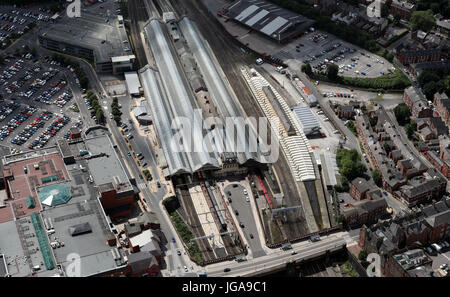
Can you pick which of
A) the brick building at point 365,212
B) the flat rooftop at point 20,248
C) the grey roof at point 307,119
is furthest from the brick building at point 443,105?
the flat rooftop at point 20,248

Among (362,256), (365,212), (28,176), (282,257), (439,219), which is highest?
(28,176)

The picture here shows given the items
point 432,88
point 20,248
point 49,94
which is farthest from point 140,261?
point 432,88

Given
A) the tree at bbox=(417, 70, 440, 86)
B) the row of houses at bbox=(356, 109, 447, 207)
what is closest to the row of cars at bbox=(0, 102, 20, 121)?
the row of houses at bbox=(356, 109, 447, 207)

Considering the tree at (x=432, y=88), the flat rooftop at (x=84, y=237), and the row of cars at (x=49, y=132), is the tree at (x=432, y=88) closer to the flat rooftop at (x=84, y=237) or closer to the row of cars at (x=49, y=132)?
the flat rooftop at (x=84, y=237)

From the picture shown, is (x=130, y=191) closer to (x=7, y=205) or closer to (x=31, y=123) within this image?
(x=7, y=205)

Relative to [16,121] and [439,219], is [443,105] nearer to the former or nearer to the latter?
[439,219]

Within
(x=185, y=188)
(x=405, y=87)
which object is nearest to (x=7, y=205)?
(x=185, y=188)
